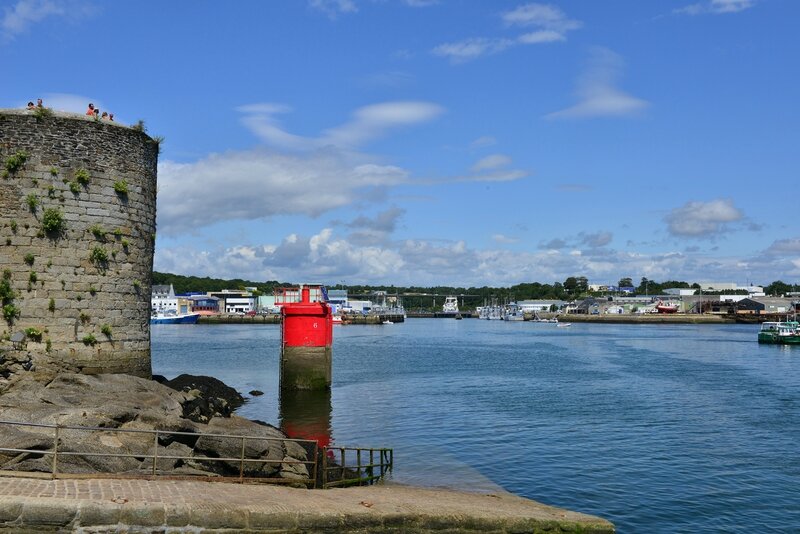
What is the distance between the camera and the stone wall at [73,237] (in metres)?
19.7

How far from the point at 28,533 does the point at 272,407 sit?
23.0 m

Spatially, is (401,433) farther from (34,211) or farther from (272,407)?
(34,211)

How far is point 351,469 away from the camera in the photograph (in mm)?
20203

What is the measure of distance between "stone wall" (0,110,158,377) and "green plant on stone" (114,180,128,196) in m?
0.03

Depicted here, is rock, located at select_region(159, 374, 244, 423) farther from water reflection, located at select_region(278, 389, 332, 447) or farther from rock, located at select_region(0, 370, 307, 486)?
water reflection, located at select_region(278, 389, 332, 447)

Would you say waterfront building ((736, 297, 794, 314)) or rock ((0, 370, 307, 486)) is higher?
waterfront building ((736, 297, 794, 314))

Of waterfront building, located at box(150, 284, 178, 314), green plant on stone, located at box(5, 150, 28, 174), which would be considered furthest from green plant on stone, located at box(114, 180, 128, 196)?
waterfront building, located at box(150, 284, 178, 314)

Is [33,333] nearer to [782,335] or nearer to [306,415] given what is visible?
[306,415]

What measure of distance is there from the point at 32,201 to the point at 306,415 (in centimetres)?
1555

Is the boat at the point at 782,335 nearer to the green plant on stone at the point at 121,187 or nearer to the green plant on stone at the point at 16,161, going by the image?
the green plant on stone at the point at 121,187

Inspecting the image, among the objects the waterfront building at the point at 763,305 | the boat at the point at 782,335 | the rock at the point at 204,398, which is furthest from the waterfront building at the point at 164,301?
the rock at the point at 204,398

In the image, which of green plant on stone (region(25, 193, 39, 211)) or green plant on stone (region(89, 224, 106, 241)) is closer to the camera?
green plant on stone (region(25, 193, 39, 211))

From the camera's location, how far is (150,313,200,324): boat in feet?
566

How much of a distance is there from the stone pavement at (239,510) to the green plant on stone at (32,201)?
33.7 feet
